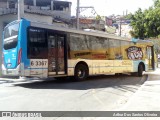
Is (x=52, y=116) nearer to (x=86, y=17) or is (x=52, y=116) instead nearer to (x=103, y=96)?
(x=103, y=96)

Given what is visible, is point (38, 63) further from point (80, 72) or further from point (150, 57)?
point (150, 57)

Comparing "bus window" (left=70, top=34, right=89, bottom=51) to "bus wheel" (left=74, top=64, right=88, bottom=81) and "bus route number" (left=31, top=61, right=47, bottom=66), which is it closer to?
"bus wheel" (left=74, top=64, right=88, bottom=81)

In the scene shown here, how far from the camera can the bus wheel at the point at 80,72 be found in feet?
53.7

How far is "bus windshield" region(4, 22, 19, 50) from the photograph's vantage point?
46.4ft

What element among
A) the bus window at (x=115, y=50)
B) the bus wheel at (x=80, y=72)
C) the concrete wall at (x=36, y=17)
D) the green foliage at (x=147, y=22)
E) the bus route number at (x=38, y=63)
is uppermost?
the green foliage at (x=147, y=22)

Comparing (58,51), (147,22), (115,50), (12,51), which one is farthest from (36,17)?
(147,22)

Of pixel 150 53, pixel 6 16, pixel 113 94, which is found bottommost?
pixel 113 94

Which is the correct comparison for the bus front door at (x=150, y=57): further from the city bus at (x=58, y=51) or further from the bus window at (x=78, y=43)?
the bus window at (x=78, y=43)

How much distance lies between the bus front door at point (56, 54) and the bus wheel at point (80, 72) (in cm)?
105

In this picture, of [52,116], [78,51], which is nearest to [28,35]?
[78,51]

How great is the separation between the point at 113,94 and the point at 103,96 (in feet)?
2.53

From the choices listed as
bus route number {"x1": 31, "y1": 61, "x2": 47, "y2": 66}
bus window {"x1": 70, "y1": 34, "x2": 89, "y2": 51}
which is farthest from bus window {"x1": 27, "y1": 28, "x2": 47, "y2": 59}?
bus window {"x1": 70, "y1": 34, "x2": 89, "y2": 51}

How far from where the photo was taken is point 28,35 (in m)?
13.8

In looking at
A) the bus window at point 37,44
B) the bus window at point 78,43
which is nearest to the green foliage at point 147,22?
the bus window at point 78,43
